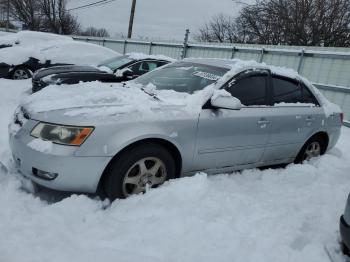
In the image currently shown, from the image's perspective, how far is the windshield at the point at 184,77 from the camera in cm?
449

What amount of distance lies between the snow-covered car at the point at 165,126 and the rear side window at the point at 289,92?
0.01 metres

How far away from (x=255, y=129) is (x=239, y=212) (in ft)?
4.16

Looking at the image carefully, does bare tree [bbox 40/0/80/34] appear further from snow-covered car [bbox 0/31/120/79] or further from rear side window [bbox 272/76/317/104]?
rear side window [bbox 272/76/317/104]

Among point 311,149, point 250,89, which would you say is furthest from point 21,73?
point 311,149

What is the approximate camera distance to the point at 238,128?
4379 millimetres

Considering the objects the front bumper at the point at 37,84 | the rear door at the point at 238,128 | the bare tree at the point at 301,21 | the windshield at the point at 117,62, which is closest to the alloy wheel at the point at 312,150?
the rear door at the point at 238,128

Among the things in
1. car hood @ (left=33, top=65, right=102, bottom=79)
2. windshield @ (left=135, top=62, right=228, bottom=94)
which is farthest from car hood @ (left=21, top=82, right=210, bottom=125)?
car hood @ (left=33, top=65, right=102, bottom=79)

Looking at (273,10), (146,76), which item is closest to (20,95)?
(146,76)

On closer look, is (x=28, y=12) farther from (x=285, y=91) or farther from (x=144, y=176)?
(x=144, y=176)

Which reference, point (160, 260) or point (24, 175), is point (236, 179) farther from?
point (24, 175)

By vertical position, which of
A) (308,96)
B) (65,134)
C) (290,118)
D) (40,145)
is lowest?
(40,145)

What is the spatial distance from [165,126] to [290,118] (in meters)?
2.03

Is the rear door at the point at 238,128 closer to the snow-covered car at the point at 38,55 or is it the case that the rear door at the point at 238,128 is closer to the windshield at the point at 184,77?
the windshield at the point at 184,77

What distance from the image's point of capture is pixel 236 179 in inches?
180
